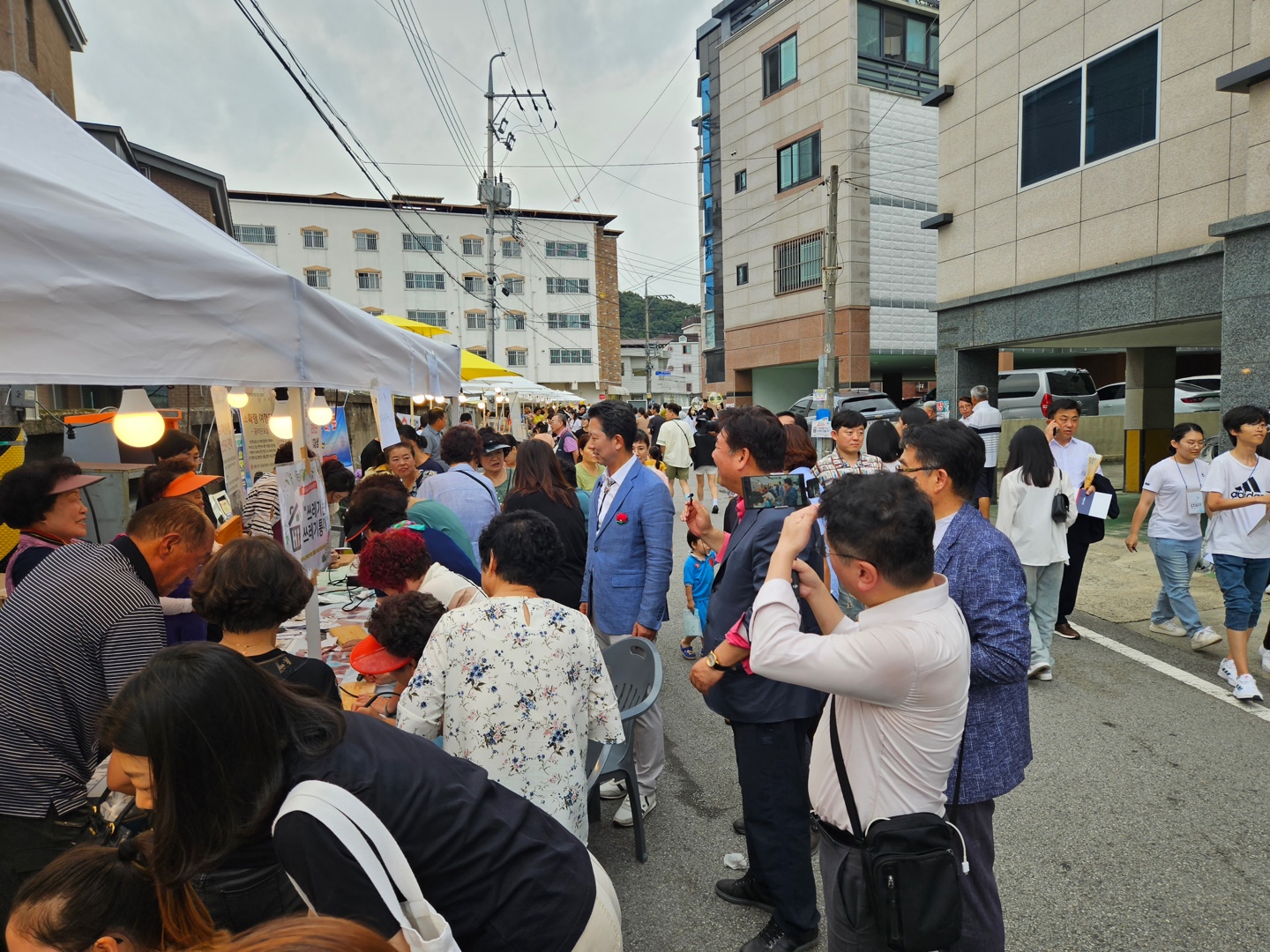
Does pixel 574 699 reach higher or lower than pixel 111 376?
lower

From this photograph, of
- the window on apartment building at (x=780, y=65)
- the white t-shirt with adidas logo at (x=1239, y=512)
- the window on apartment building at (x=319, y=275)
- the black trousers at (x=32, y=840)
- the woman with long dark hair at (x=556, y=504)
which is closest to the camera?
the black trousers at (x=32, y=840)

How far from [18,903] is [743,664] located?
80.4 inches

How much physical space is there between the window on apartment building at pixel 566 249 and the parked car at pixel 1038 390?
137 ft

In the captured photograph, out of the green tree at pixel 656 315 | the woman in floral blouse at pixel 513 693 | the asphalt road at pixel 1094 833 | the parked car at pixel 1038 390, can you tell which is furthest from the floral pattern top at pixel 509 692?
the green tree at pixel 656 315

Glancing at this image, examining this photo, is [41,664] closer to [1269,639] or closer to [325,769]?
[325,769]

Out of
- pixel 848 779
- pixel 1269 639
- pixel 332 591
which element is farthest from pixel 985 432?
pixel 848 779

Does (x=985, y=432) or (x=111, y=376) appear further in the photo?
(x=985, y=432)

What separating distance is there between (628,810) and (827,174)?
78.3ft

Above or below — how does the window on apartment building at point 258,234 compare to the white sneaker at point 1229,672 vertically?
above

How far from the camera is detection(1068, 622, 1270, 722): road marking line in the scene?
463 centimetres

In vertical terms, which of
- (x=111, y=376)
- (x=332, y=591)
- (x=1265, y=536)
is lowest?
(x=332, y=591)

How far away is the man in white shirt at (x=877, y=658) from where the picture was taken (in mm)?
1789

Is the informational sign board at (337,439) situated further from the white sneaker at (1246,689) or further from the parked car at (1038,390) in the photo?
the parked car at (1038,390)

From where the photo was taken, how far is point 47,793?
221 cm
